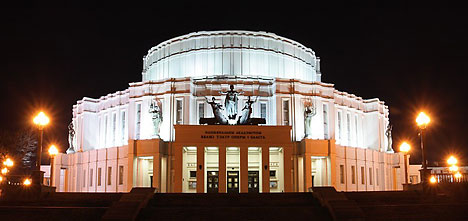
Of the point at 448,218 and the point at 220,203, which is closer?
the point at 448,218

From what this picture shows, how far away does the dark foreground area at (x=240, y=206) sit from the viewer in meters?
24.9

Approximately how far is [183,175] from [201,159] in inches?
173

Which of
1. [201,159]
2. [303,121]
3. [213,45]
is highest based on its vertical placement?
[213,45]


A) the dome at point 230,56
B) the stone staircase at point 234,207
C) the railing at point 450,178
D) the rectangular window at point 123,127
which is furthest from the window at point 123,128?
the railing at point 450,178

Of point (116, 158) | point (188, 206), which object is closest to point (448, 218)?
point (188, 206)

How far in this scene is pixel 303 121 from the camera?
4838cm

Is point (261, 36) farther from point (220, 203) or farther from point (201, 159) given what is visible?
point (220, 203)

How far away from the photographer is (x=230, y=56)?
5375cm

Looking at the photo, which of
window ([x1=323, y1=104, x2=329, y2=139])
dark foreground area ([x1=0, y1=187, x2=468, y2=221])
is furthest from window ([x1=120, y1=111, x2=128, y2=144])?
dark foreground area ([x1=0, y1=187, x2=468, y2=221])

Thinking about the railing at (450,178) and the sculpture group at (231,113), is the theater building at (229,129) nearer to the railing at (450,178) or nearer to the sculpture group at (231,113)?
the sculpture group at (231,113)

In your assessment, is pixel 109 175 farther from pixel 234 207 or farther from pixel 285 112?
pixel 234 207

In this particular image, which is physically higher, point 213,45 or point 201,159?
point 213,45

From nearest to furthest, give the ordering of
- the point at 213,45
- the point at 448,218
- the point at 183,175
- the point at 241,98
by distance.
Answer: the point at 448,218, the point at 183,175, the point at 241,98, the point at 213,45

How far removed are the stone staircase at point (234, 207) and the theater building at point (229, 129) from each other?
10833mm
